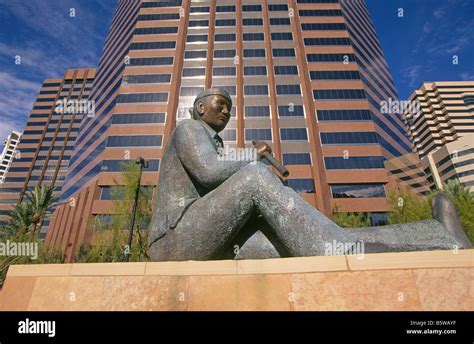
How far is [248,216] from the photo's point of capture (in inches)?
87.4

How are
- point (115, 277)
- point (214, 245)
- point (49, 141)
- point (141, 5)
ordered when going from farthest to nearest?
1. point (49, 141)
2. point (141, 5)
3. point (214, 245)
4. point (115, 277)

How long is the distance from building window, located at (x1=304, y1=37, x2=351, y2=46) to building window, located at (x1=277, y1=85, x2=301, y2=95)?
8.12m

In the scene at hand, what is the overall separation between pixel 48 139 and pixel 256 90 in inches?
2605

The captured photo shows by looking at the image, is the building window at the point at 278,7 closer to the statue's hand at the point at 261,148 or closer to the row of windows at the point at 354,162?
the row of windows at the point at 354,162

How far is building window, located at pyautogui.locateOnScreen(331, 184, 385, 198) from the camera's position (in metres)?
31.7

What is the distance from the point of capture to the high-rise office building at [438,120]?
6556 centimetres

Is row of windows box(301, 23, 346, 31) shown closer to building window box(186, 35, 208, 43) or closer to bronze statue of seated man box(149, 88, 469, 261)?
building window box(186, 35, 208, 43)

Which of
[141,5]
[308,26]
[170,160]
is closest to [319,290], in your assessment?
[170,160]

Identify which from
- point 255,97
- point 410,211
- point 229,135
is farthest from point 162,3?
point 410,211

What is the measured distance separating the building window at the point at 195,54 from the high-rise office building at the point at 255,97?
8.9 inches

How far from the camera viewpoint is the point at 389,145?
3822 centimetres

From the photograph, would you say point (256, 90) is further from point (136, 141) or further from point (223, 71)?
point (136, 141)

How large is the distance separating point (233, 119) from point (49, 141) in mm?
63869

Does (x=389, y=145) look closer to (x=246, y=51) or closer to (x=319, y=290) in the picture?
(x=246, y=51)
